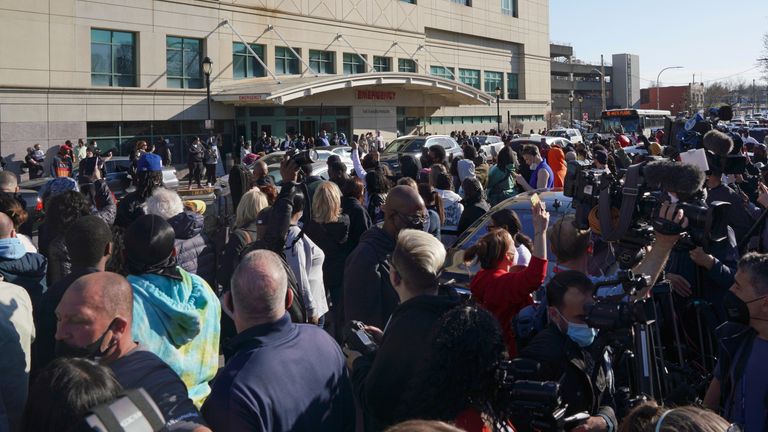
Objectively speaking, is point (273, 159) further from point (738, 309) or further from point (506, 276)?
point (738, 309)

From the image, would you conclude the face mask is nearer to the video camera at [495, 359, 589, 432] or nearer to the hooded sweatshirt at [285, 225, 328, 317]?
the video camera at [495, 359, 589, 432]

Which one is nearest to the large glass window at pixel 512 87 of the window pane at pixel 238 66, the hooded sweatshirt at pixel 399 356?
the window pane at pixel 238 66

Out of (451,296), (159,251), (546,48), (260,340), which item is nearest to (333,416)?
(260,340)

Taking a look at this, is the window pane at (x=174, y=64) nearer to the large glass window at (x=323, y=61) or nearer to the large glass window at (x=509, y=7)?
the large glass window at (x=323, y=61)

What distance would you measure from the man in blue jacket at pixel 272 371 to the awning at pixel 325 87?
1230 inches

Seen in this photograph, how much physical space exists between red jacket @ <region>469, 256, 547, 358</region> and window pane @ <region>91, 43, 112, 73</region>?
31.1 meters

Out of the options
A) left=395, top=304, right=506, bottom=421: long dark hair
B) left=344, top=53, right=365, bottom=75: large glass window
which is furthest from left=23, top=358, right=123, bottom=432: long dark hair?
left=344, top=53, right=365, bottom=75: large glass window

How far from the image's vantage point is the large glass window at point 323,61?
1647 inches

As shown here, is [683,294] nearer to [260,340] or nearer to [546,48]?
[260,340]

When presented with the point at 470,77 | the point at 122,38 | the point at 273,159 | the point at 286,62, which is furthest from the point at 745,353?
the point at 470,77

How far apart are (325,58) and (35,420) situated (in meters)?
41.8

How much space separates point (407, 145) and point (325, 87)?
11.8 metres

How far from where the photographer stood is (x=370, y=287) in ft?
16.0

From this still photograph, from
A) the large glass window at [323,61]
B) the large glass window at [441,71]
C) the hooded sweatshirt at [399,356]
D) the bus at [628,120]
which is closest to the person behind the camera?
the hooded sweatshirt at [399,356]
